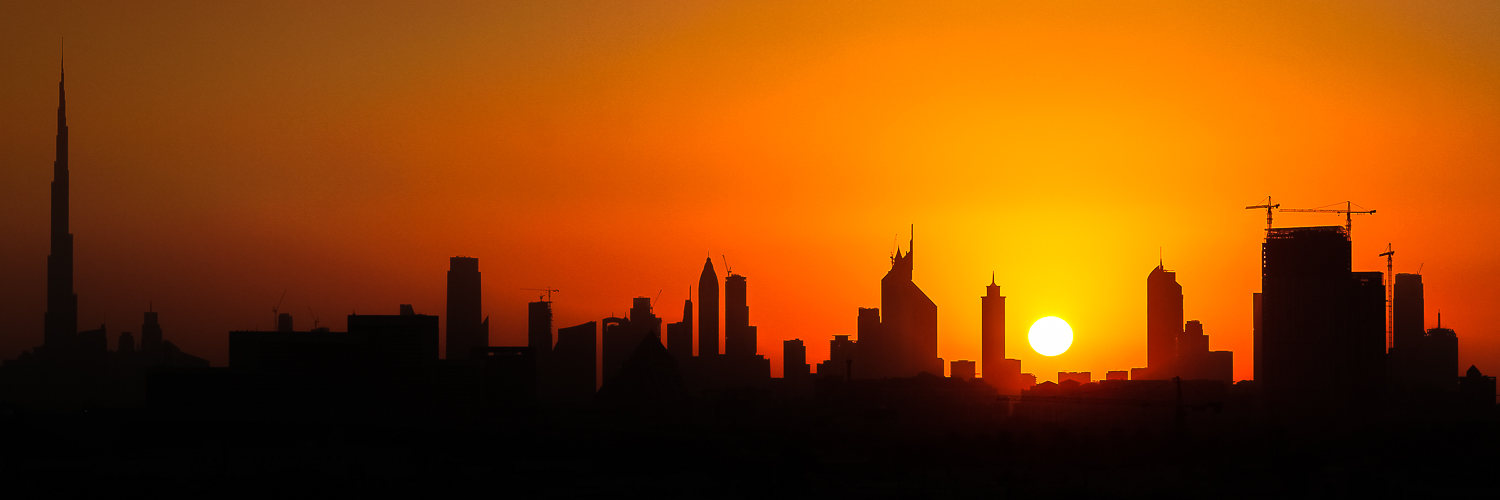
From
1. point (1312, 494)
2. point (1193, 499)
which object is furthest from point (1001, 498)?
point (1312, 494)

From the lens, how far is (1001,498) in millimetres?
198750

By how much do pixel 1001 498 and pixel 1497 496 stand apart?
56.3 metres

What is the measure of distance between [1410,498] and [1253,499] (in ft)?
56.0

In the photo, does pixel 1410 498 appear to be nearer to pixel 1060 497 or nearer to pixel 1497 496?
pixel 1497 496

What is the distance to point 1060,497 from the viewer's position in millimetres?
190500

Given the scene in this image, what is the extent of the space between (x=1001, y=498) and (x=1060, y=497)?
32.7 feet

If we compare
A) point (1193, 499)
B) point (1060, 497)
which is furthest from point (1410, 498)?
point (1060, 497)

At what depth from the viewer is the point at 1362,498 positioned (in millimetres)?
190000

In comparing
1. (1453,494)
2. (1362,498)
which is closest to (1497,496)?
(1453,494)

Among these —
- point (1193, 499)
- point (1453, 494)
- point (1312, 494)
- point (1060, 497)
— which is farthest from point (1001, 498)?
point (1453, 494)

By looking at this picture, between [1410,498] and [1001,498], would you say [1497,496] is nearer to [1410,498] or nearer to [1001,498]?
[1410,498]

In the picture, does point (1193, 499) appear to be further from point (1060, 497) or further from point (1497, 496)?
point (1497, 496)

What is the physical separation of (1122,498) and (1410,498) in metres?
31.8

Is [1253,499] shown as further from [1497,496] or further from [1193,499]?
[1497,496]
